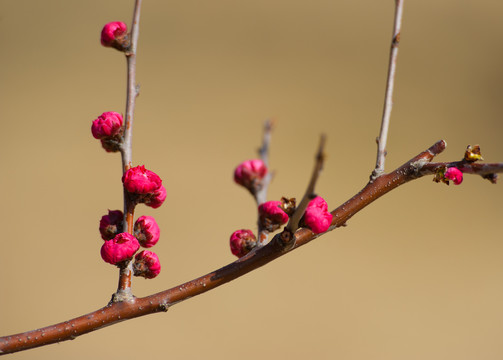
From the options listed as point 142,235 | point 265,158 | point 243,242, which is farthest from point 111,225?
point 265,158

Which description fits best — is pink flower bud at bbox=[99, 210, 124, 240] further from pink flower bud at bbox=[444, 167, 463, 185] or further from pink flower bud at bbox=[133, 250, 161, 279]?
pink flower bud at bbox=[444, 167, 463, 185]

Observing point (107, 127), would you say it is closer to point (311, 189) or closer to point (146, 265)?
point (146, 265)

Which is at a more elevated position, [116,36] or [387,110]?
[116,36]

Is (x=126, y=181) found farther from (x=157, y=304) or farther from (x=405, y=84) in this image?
(x=405, y=84)

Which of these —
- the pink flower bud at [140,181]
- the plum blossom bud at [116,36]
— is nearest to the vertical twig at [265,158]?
the pink flower bud at [140,181]

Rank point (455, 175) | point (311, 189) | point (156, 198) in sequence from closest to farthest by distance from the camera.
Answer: point (311, 189)
point (455, 175)
point (156, 198)

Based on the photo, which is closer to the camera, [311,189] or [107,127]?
[311,189]

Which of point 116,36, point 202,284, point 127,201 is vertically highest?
point 116,36
